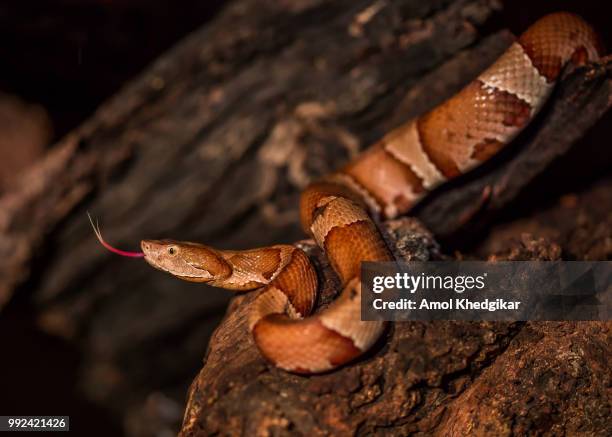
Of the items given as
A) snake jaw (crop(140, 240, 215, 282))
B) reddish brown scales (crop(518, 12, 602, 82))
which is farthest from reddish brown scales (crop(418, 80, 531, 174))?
snake jaw (crop(140, 240, 215, 282))

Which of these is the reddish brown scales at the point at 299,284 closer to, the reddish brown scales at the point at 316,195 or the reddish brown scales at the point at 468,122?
the reddish brown scales at the point at 316,195

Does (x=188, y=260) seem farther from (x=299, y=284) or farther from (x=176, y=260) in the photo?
(x=299, y=284)

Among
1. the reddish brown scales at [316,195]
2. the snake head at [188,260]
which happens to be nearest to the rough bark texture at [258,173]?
the snake head at [188,260]

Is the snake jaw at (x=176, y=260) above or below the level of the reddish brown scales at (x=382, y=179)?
above

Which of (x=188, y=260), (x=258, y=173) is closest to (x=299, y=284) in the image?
(x=188, y=260)

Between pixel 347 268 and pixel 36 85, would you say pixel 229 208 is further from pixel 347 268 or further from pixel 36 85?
pixel 36 85

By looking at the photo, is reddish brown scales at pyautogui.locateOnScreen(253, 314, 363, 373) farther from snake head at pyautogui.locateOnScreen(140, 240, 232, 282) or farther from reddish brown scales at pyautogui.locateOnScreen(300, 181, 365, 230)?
reddish brown scales at pyautogui.locateOnScreen(300, 181, 365, 230)
